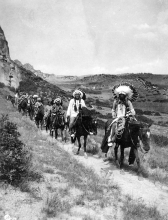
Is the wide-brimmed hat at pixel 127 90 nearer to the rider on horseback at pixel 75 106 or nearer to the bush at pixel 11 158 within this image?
the rider on horseback at pixel 75 106

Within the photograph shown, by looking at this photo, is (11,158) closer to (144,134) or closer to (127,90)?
(144,134)

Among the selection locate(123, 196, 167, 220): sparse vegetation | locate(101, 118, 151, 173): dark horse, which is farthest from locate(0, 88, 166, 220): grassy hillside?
Result: locate(101, 118, 151, 173): dark horse

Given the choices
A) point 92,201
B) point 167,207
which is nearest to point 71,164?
point 92,201

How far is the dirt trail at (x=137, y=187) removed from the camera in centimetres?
616

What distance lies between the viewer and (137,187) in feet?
23.2

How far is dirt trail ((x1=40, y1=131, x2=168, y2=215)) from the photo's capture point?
20.2ft

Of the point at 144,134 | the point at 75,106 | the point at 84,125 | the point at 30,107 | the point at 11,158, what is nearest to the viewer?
the point at 11,158

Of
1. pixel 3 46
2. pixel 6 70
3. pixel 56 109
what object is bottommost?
pixel 56 109

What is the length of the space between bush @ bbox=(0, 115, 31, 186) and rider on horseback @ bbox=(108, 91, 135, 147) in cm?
335

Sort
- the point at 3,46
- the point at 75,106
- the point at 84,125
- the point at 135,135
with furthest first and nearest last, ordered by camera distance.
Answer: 1. the point at 3,46
2. the point at 75,106
3. the point at 84,125
4. the point at 135,135

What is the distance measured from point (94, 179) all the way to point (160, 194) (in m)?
1.80

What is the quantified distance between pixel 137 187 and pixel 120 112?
2.74m

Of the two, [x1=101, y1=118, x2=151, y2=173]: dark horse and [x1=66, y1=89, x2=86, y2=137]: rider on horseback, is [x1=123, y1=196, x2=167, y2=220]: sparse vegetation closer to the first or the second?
[x1=101, y1=118, x2=151, y2=173]: dark horse

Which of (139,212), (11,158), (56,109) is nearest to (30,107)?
(56,109)
